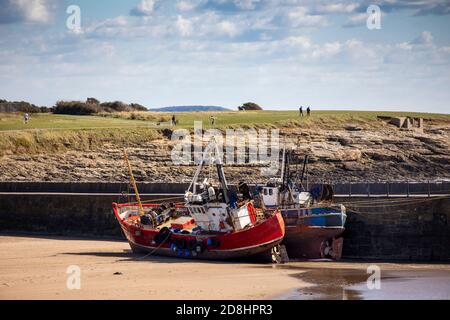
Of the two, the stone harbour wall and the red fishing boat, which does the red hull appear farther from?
the stone harbour wall

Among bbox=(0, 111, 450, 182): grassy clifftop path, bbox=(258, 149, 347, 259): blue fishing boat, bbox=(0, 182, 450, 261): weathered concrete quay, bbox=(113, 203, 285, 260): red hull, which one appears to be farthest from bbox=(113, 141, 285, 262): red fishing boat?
bbox=(0, 111, 450, 182): grassy clifftop path

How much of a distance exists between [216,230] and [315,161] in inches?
1100

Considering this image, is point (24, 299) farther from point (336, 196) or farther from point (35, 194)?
point (35, 194)

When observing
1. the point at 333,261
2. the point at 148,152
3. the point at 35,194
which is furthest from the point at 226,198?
the point at 148,152

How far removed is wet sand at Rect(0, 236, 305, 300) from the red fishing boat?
722 mm

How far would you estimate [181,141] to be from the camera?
70938mm

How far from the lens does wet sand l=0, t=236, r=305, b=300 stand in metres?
30.1

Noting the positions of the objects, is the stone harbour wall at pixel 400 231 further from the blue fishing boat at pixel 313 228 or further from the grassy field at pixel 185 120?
the grassy field at pixel 185 120

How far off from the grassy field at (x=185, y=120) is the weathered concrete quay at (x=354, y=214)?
20.8m

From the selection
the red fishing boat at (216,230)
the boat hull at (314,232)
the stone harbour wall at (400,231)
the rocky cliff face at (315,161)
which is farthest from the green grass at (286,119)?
the red fishing boat at (216,230)

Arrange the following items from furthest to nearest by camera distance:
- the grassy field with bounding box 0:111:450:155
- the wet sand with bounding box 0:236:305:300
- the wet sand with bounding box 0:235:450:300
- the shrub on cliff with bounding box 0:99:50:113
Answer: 1. the shrub on cliff with bounding box 0:99:50:113
2. the grassy field with bounding box 0:111:450:155
3. the wet sand with bounding box 0:235:450:300
4. the wet sand with bounding box 0:236:305:300

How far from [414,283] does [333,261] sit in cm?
788

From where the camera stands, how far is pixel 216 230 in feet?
131
